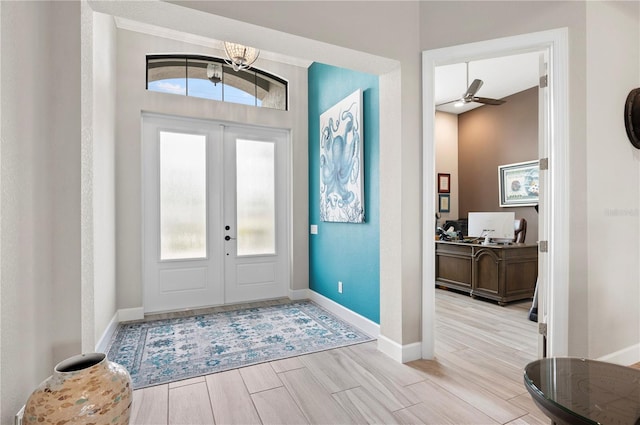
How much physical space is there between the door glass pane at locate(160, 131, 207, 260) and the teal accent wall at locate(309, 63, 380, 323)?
1455mm

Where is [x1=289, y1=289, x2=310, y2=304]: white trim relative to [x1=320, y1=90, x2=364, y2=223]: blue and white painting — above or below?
below

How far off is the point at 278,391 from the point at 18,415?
132cm

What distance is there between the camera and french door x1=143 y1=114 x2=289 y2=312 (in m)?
3.91

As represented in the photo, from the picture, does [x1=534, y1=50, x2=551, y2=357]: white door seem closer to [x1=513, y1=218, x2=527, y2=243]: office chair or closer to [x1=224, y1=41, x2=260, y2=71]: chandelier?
[x1=224, y1=41, x2=260, y2=71]: chandelier

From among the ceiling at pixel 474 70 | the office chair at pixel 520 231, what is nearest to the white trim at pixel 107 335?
the ceiling at pixel 474 70

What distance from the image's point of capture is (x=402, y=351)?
257 centimetres

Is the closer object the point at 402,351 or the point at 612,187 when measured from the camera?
the point at 612,187

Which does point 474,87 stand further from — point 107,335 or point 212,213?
point 107,335

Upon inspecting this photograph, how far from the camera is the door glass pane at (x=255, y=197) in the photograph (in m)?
4.36

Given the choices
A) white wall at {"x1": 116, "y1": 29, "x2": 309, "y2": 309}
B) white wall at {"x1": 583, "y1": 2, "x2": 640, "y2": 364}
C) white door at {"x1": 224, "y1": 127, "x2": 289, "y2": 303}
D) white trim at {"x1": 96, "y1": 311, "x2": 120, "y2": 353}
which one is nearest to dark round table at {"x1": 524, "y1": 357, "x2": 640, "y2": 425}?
white wall at {"x1": 583, "y1": 2, "x2": 640, "y2": 364}

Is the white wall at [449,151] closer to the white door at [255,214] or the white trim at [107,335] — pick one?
the white door at [255,214]

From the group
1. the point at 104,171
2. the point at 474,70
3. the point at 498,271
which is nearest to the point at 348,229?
the point at 498,271

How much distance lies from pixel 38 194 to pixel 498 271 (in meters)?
4.72

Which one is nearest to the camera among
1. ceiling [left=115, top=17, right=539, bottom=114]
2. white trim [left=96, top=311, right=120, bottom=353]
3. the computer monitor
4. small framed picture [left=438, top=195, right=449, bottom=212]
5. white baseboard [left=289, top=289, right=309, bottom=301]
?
white trim [left=96, top=311, right=120, bottom=353]
